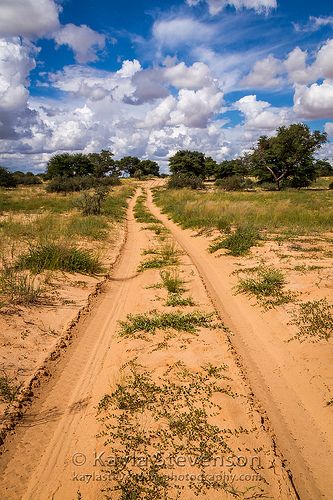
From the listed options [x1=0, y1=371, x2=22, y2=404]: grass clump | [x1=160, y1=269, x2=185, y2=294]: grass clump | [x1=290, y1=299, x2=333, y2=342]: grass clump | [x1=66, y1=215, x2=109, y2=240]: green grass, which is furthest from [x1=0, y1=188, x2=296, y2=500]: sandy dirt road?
[x1=66, y1=215, x2=109, y2=240]: green grass

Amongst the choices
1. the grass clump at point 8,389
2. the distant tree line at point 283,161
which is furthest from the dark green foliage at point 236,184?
the grass clump at point 8,389

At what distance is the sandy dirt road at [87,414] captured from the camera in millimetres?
2945

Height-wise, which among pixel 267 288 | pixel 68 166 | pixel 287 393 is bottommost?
pixel 287 393

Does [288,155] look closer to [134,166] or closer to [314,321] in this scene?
[314,321]

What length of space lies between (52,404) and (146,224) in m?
15.0

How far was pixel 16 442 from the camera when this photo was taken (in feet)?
11.1

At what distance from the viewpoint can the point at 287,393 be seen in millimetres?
4227

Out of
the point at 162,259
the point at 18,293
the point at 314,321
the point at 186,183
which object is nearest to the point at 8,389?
the point at 18,293

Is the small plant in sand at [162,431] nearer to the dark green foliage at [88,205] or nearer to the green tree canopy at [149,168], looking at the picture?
the dark green foliage at [88,205]

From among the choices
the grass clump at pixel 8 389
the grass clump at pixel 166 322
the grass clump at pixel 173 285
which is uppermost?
the grass clump at pixel 173 285

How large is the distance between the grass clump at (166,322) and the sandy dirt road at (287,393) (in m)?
0.51

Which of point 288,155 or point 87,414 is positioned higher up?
point 288,155

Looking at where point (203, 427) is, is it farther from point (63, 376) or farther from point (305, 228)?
point (305, 228)

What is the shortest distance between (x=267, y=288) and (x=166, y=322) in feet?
8.74
